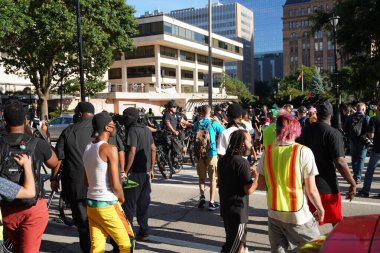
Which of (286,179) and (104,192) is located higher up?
(286,179)

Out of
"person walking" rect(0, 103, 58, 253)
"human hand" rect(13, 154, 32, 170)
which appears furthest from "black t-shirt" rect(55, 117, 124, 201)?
"human hand" rect(13, 154, 32, 170)

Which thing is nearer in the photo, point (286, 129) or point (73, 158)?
point (286, 129)

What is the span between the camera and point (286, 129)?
370 cm

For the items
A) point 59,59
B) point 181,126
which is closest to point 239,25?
point 59,59

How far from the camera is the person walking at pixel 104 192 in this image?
150 inches

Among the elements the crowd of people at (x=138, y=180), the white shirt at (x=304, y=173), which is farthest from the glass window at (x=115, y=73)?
the white shirt at (x=304, y=173)

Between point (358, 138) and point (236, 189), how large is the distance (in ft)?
19.3

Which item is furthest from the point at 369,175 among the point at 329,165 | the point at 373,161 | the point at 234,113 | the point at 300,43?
the point at 300,43

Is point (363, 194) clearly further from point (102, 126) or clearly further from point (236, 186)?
point (102, 126)

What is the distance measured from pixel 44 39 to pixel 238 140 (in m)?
24.0

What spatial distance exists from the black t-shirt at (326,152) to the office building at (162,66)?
45.2 meters

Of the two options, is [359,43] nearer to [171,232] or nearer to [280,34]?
[171,232]

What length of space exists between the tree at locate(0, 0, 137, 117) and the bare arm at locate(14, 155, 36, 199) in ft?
65.2

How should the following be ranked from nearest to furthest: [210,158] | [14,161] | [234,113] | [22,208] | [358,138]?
[14,161] → [22,208] → [234,113] → [210,158] → [358,138]
